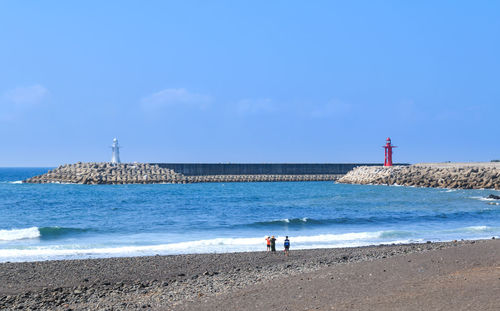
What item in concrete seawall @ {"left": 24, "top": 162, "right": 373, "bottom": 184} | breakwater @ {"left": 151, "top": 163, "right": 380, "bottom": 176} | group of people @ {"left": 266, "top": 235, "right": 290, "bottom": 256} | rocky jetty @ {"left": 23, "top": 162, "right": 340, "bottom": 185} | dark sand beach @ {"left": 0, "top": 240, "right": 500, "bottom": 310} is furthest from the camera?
breakwater @ {"left": 151, "top": 163, "right": 380, "bottom": 176}

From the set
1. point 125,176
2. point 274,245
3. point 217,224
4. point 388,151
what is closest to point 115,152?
point 125,176

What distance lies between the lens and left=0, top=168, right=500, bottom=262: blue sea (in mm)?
18516

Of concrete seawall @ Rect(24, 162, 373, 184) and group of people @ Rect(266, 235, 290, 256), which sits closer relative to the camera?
group of people @ Rect(266, 235, 290, 256)

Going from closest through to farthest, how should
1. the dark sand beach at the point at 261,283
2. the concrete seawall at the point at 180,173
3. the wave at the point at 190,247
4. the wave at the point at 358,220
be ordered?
the dark sand beach at the point at 261,283 → the wave at the point at 190,247 → the wave at the point at 358,220 → the concrete seawall at the point at 180,173

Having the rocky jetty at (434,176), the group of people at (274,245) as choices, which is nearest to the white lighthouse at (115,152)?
the rocky jetty at (434,176)

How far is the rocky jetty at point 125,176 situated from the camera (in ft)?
202

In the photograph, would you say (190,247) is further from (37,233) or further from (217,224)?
(37,233)

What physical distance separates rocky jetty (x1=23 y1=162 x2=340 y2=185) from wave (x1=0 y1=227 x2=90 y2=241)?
1514 inches

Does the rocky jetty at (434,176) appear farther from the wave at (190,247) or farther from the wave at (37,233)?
the wave at (37,233)

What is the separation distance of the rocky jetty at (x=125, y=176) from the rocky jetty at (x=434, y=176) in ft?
32.3

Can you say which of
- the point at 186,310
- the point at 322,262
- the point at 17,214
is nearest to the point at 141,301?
the point at 186,310

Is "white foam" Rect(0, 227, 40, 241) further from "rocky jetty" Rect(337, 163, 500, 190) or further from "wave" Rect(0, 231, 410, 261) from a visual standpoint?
"rocky jetty" Rect(337, 163, 500, 190)

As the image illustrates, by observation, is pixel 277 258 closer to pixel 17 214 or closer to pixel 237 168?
pixel 17 214

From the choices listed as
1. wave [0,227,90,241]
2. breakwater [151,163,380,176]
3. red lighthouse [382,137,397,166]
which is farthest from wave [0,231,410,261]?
breakwater [151,163,380,176]
